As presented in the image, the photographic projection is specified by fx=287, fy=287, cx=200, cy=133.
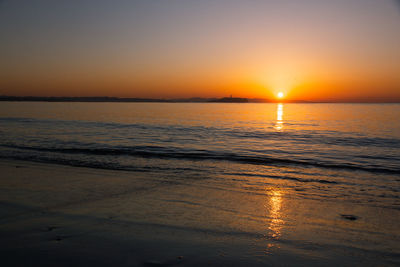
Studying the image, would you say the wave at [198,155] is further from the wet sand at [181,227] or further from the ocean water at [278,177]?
Result: the wet sand at [181,227]

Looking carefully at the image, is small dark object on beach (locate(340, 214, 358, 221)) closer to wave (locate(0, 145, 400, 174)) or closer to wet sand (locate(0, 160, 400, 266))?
wet sand (locate(0, 160, 400, 266))

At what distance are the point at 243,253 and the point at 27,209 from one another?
16.3 feet

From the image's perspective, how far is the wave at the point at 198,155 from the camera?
1344 cm

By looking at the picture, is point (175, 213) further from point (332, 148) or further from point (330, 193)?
point (332, 148)

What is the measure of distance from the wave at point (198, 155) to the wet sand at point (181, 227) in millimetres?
5922

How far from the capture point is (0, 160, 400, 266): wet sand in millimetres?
4379

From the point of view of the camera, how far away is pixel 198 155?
1608 cm

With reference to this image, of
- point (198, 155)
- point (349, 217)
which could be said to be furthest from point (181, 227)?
point (198, 155)

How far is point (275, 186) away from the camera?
953 cm

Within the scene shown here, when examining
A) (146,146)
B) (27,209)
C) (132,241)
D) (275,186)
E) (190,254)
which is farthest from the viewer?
(146,146)

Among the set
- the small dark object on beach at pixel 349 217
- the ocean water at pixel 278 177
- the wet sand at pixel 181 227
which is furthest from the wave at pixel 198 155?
the small dark object on beach at pixel 349 217

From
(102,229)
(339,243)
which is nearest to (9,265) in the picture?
(102,229)

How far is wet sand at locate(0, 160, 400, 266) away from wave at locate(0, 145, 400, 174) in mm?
5922

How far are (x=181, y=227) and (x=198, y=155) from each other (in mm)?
10433
